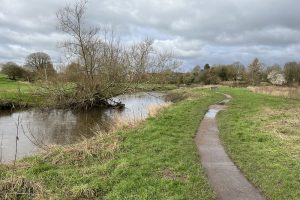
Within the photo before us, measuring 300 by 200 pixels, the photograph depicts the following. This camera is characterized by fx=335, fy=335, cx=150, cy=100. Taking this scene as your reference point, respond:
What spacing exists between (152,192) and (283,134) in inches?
298

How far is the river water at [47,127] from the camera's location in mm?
14045

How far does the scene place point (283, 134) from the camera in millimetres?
12727

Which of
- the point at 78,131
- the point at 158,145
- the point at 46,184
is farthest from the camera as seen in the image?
the point at 78,131

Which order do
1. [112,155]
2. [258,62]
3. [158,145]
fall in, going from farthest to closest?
[258,62] < [158,145] < [112,155]

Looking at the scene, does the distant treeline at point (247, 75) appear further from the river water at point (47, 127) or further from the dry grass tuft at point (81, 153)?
the dry grass tuft at point (81, 153)

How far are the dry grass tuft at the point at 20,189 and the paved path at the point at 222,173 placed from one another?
12.6 ft

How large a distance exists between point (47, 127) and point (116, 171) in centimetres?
1223

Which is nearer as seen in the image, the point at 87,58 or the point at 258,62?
the point at 87,58

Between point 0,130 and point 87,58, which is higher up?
point 87,58

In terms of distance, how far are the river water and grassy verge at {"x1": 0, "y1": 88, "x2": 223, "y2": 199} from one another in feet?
5.67

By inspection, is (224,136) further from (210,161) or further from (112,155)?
(112,155)

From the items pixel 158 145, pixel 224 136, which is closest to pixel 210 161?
pixel 158 145

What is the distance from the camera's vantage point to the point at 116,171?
8414 mm

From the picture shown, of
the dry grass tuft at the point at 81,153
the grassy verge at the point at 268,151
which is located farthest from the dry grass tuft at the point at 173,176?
the dry grass tuft at the point at 81,153
